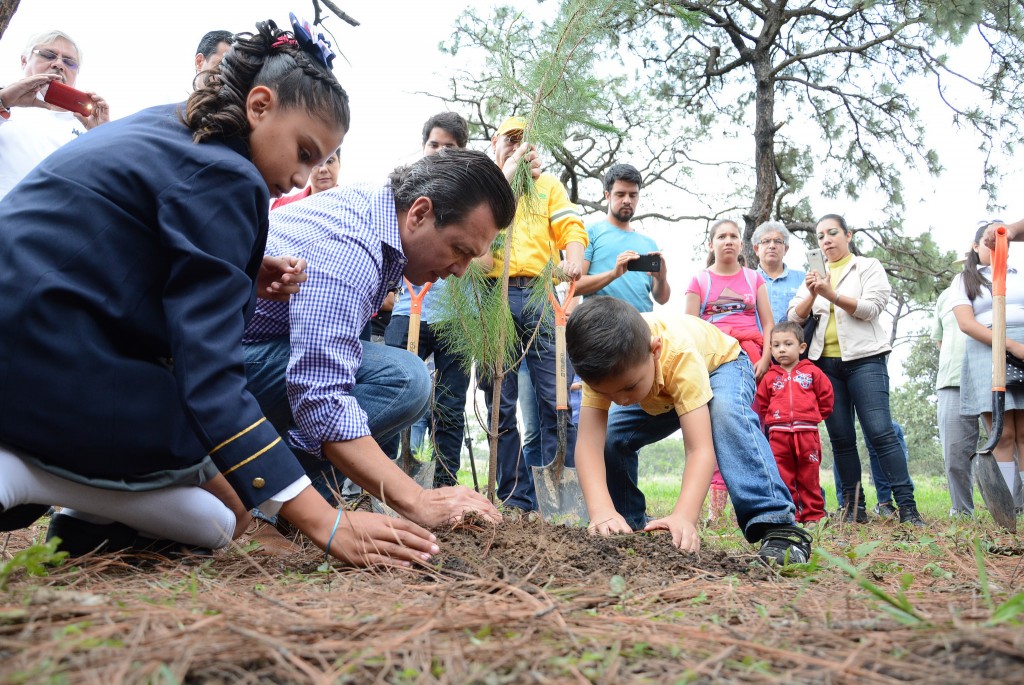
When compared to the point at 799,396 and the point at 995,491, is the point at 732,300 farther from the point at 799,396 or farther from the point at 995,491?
the point at 995,491

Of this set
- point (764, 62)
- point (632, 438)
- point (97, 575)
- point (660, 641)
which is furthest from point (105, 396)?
point (764, 62)

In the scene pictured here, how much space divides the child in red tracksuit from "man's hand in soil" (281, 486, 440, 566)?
11.7 feet

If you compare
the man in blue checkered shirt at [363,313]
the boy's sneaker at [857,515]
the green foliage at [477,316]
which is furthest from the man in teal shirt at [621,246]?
the man in blue checkered shirt at [363,313]

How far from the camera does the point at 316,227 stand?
8.25 feet

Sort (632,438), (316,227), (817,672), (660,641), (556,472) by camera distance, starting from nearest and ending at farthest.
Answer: (817,672) → (660,641) → (316,227) → (632,438) → (556,472)

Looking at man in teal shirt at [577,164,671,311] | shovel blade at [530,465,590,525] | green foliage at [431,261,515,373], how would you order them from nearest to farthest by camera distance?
green foliage at [431,261,515,373] → shovel blade at [530,465,590,525] → man in teal shirt at [577,164,671,311]

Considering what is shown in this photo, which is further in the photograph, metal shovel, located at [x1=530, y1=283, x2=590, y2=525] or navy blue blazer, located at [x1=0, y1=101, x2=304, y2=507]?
metal shovel, located at [x1=530, y1=283, x2=590, y2=525]

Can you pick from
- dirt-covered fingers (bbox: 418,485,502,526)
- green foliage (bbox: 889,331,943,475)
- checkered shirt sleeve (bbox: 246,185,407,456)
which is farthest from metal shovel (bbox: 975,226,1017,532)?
green foliage (bbox: 889,331,943,475)

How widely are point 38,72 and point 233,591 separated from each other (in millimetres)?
3109

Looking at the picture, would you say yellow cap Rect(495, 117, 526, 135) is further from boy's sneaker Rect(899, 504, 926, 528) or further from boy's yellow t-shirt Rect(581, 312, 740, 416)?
boy's sneaker Rect(899, 504, 926, 528)

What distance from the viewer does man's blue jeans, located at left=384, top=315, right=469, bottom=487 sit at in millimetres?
4270

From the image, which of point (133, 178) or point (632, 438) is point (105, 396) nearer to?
point (133, 178)

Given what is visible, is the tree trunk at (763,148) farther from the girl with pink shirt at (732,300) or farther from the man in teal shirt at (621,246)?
the man in teal shirt at (621,246)

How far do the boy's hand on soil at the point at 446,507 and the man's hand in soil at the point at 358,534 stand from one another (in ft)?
0.63
